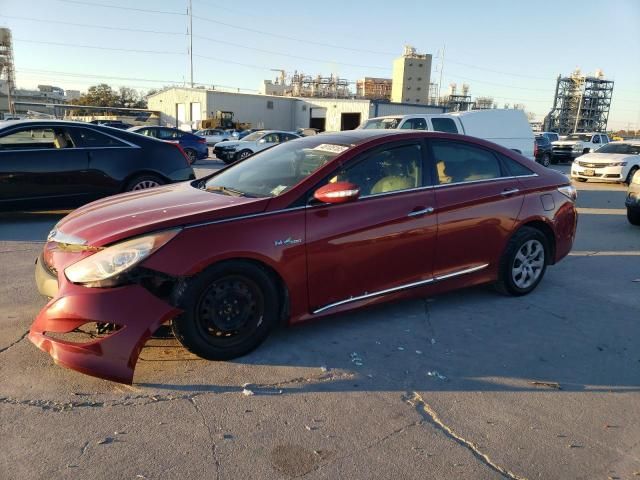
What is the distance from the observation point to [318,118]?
5369 cm

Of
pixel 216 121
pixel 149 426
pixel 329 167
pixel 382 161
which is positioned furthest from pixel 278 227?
pixel 216 121

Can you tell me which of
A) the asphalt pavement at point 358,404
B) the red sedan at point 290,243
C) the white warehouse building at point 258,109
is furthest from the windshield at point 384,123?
the white warehouse building at point 258,109

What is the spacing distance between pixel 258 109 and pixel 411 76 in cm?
7291

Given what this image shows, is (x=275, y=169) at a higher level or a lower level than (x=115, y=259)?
higher

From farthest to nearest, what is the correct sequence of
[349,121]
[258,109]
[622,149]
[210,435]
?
[258,109]
[349,121]
[622,149]
[210,435]

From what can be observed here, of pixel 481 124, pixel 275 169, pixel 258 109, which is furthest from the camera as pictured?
pixel 258 109

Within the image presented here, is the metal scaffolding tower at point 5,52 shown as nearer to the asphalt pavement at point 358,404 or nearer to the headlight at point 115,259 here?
the headlight at point 115,259

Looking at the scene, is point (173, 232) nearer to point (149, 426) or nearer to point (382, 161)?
point (149, 426)

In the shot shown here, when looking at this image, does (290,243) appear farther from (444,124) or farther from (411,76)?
(411,76)

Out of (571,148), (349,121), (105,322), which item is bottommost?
(571,148)

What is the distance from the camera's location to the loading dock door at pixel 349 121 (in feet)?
158

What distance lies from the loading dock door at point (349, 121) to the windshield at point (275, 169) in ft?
146

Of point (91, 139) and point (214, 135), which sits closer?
point (91, 139)

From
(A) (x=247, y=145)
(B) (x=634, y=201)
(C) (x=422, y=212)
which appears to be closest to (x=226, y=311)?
(C) (x=422, y=212)
